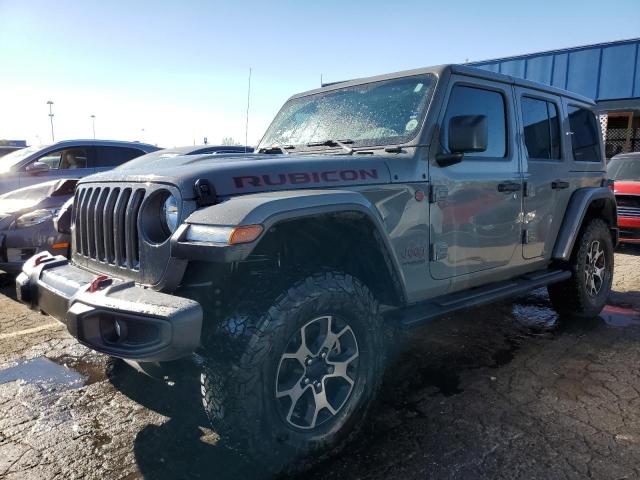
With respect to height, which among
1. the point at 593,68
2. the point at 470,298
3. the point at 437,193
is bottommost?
the point at 470,298

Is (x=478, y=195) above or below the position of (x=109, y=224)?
above

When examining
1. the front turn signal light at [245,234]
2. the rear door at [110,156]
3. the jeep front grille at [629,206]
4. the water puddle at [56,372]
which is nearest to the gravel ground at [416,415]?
the water puddle at [56,372]

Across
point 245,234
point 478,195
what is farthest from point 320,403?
point 478,195

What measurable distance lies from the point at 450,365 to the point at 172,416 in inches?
78.4

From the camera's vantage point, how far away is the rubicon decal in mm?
2461

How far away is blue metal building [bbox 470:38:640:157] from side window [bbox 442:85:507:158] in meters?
12.8

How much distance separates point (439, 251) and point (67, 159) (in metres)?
7.01

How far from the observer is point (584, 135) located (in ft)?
15.9

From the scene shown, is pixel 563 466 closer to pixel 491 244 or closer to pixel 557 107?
pixel 491 244

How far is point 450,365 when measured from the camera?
371cm

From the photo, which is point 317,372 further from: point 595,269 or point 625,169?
point 625,169

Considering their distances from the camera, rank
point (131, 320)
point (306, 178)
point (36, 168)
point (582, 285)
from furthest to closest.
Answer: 1. point (36, 168)
2. point (582, 285)
3. point (306, 178)
4. point (131, 320)

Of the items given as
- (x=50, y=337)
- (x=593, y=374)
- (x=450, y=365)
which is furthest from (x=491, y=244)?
(x=50, y=337)

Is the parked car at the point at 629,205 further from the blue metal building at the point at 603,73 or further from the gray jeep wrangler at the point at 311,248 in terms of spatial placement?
the blue metal building at the point at 603,73
